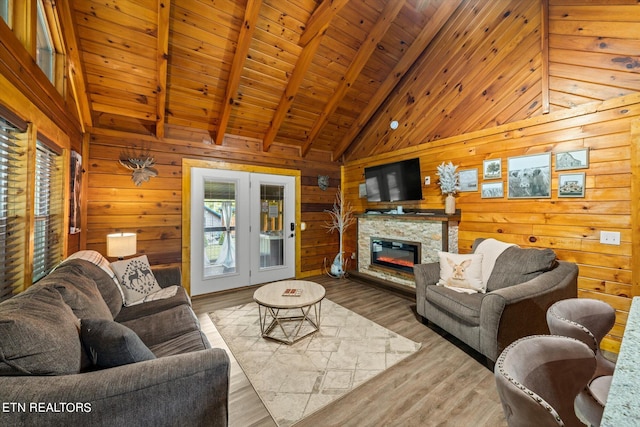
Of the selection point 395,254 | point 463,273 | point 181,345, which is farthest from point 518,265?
point 181,345

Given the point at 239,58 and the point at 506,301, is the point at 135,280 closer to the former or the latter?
the point at 239,58

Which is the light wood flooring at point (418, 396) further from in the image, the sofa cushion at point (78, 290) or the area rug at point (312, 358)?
the sofa cushion at point (78, 290)

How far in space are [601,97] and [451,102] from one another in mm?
1555

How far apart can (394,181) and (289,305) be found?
2.86 meters

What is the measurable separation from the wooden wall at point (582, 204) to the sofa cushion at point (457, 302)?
1150mm

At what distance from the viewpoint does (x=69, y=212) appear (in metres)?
2.70

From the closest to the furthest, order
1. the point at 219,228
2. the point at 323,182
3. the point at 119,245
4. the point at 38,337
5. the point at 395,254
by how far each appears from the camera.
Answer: the point at 38,337 → the point at 119,245 → the point at 219,228 → the point at 395,254 → the point at 323,182

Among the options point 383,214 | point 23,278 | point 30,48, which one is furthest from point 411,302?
point 30,48

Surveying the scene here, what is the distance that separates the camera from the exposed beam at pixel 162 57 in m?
2.51

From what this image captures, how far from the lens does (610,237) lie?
2.48 metres

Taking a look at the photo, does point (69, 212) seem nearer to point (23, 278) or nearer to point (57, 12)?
point (23, 278)

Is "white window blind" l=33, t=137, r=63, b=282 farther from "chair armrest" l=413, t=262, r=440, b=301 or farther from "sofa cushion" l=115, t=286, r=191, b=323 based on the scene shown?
"chair armrest" l=413, t=262, r=440, b=301

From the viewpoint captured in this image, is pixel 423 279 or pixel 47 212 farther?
pixel 423 279

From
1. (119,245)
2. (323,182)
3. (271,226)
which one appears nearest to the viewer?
(119,245)
